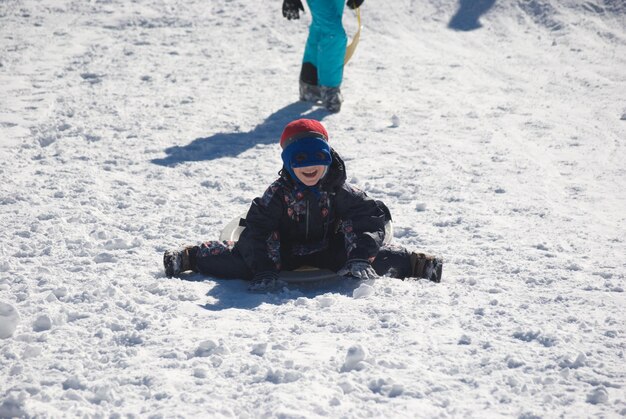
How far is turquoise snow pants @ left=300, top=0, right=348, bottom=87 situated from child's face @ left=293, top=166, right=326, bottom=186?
10.3 ft

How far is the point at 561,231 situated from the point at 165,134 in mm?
3176

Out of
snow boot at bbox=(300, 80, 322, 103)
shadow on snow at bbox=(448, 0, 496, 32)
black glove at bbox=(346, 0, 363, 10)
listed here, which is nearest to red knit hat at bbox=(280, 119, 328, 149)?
snow boot at bbox=(300, 80, 322, 103)

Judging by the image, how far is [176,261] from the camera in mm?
3982

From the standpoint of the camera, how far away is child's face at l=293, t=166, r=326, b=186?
3.83 meters

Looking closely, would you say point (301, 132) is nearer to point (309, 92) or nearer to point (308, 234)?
point (308, 234)

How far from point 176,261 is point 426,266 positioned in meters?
1.21

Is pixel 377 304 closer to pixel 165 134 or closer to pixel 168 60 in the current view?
pixel 165 134

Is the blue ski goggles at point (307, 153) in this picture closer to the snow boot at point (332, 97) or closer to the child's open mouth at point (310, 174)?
the child's open mouth at point (310, 174)

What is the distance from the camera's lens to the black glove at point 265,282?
149 inches

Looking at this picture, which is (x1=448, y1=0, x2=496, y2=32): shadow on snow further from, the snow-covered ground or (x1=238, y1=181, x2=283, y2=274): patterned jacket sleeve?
(x1=238, y1=181, x2=283, y2=274): patterned jacket sleeve

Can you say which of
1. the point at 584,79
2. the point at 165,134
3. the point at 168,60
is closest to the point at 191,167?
the point at 165,134

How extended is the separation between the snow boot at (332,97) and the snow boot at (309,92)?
14 centimetres

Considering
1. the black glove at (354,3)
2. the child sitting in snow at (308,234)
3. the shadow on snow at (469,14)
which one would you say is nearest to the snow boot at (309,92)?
the black glove at (354,3)

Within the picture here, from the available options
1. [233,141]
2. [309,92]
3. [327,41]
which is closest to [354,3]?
[327,41]
